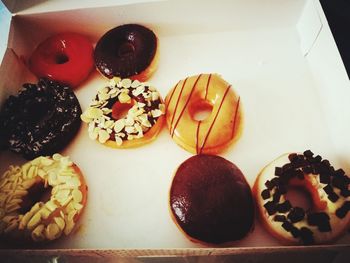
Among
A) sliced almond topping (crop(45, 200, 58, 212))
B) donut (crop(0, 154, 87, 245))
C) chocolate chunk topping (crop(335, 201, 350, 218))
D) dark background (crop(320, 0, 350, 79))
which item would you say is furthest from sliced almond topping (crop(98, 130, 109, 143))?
dark background (crop(320, 0, 350, 79))

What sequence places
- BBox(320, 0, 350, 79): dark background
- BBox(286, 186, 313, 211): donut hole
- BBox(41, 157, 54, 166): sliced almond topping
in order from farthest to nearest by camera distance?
1. BBox(320, 0, 350, 79): dark background
2. BBox(41, 157, 54, 166): sliced almond topping
3. BBox(286, 186, 313, 211): donut hole

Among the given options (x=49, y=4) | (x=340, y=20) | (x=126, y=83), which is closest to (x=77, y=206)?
(x=126, y=83)

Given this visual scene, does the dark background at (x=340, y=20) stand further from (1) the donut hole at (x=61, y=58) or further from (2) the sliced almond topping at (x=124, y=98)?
(1) the donut hole at (x=61, y=58)

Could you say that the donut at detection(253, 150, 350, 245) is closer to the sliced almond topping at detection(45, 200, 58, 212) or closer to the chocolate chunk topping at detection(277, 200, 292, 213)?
the chocolate chunk topping at detection(277, 200, 292, 213)

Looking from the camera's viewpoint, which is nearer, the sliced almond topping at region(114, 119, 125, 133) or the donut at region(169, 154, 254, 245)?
the donut at region(169, 154, 254, 245)

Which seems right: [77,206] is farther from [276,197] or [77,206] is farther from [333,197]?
[333,197]

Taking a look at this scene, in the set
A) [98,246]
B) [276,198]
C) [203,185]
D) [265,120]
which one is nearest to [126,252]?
[98,246]

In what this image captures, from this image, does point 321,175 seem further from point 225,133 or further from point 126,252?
point 126,252
